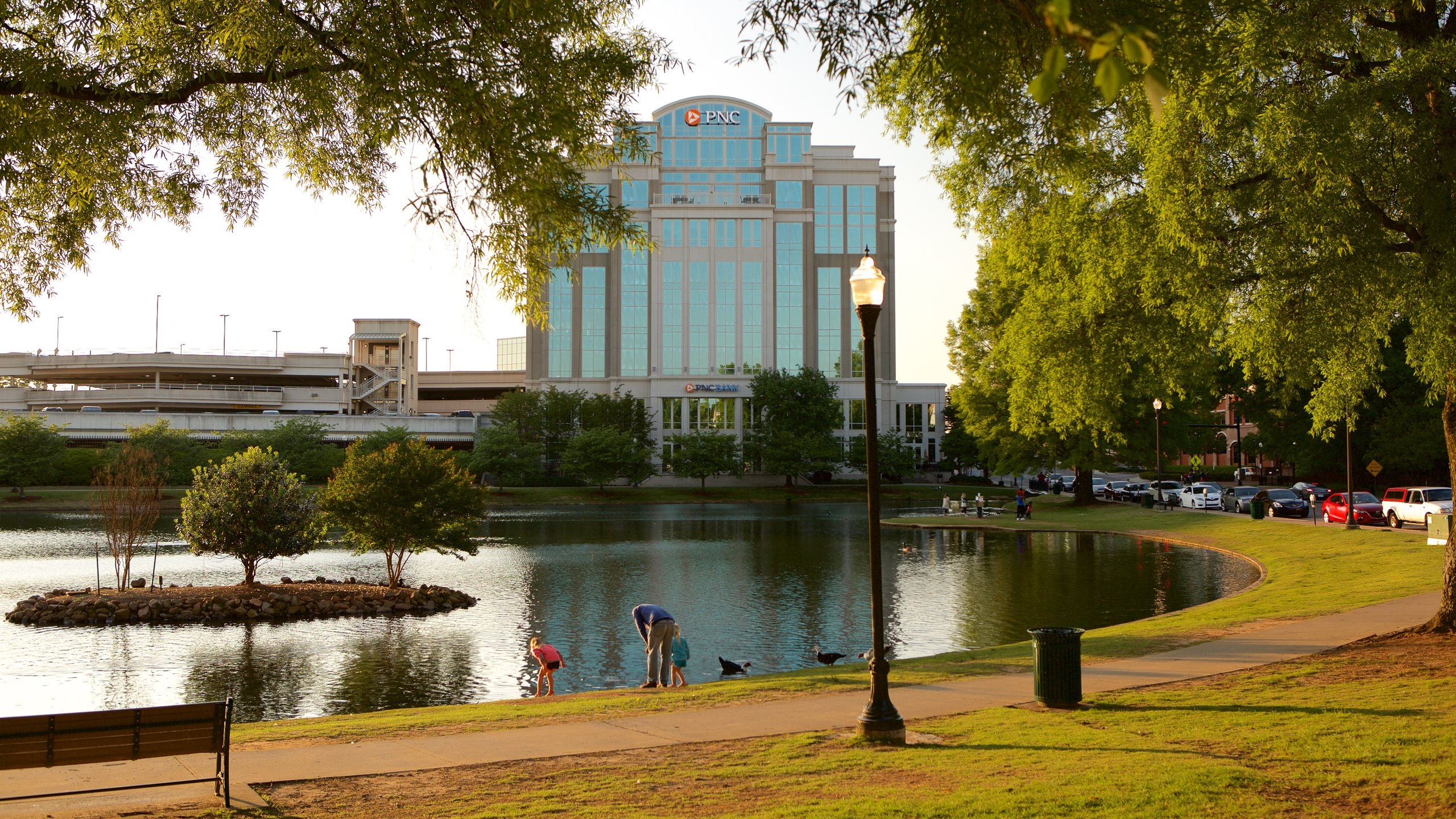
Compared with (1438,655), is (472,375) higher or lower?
higher

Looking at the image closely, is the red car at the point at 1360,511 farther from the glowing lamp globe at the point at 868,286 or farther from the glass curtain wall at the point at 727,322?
the glass curtain wall at the point at 727,322

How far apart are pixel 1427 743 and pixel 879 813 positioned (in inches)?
208

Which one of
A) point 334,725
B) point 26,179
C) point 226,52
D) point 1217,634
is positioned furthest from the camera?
point 1217,634

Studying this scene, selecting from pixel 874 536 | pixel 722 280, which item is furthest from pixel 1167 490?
pixel 874 536

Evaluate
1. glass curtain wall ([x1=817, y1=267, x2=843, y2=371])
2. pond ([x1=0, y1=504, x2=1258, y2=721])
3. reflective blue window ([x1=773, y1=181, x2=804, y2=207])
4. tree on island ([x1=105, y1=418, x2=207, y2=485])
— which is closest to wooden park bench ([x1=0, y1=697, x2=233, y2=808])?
pond ([x1=0, y1=504, x2=1258, y2=721])

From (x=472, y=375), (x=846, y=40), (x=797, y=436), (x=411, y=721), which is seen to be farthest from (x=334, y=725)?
(x=472, y=375)

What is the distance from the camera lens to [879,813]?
297 inches

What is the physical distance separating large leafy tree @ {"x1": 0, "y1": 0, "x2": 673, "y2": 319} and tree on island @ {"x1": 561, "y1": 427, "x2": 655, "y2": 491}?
230ft

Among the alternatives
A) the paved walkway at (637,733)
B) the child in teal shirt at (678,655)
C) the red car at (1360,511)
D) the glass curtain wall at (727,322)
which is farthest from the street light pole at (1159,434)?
the glass curtain wall at (727,322)

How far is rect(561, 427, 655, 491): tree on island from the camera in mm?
82750

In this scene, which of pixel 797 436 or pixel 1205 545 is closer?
pixel 1205 545

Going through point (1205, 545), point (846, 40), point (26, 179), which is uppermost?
point (846, 40)

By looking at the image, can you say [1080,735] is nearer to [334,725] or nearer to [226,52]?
[334,725]

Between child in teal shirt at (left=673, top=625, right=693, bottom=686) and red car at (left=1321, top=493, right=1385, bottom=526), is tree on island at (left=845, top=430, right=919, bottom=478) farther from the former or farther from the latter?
child in teal shirt at (left=673, top=625, right=693, bottom=686)
